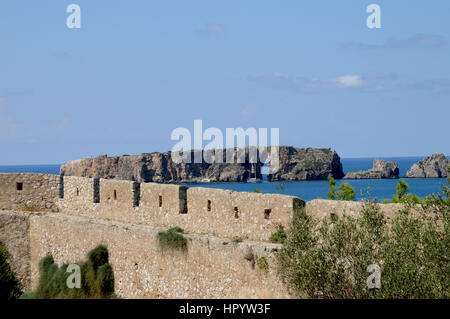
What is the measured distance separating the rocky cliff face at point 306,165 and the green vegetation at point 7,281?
360ft

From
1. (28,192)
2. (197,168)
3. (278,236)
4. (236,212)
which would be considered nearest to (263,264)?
(278,236)

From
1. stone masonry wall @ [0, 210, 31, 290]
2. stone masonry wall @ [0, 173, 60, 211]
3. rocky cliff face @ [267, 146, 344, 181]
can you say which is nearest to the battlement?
stone masonry wall @ [0, 173, 60, 211]

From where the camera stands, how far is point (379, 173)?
137m

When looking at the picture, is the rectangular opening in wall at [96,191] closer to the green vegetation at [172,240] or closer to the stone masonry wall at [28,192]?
the stone masonry wall at [28,192]

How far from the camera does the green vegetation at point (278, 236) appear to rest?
16219mm

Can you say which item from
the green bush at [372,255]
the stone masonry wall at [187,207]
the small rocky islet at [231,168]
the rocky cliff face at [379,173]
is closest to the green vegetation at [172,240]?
the stone masonry wall at [187,207]

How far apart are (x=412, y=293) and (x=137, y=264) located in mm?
8318

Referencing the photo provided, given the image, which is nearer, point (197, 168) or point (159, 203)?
point (159, 203)

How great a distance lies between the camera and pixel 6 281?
23.2 m

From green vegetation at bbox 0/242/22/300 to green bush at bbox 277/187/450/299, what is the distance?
11191 mm

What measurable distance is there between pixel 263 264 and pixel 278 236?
37.0 inches

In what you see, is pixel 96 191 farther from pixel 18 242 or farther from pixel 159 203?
pixel 159 203

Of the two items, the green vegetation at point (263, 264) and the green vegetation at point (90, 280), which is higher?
the green vegetation at point (263, 264)

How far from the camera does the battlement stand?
667 inches
